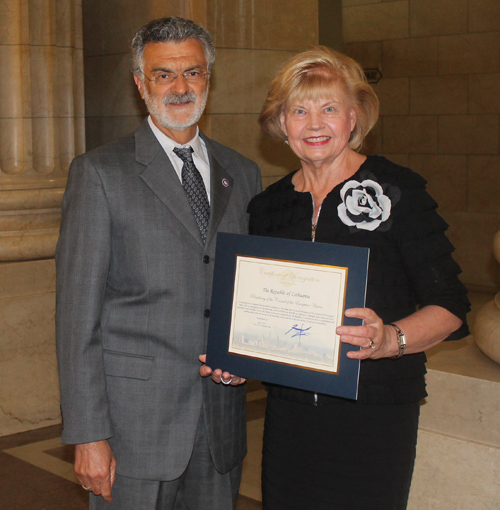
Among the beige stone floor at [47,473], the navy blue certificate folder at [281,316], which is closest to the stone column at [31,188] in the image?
the beige stone floor at [47,473]

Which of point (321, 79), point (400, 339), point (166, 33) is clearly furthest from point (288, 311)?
point (166, 33)

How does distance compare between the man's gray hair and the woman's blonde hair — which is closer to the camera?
the woman's blonde hair

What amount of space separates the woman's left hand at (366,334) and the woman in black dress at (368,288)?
0.23ft

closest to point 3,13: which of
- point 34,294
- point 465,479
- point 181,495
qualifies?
point 34,294

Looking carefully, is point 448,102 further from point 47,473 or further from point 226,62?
point 47,473

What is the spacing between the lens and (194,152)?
9.61ft

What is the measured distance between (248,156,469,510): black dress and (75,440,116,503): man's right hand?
65cm

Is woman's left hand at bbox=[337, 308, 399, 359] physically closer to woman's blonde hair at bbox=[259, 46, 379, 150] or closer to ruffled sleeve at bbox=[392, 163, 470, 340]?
ruffled sleeve at bbox=[392, 163, 470, 340]

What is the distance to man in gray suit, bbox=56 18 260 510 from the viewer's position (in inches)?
102

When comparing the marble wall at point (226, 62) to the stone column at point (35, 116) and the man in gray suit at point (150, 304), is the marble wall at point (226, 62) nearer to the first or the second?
the stone column at point (35, 116)

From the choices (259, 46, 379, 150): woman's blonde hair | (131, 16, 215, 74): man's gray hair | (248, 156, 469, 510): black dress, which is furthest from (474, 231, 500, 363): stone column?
(131, 16, 215, 74): man's gray hair

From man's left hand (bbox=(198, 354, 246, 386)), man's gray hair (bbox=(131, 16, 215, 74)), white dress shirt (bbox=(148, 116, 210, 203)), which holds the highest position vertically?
man's gray hair (bbox=(131, 16, 215, 74))

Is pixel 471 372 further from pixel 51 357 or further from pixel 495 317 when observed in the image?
pixel 51 357

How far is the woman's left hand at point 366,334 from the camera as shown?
87.4 inches
